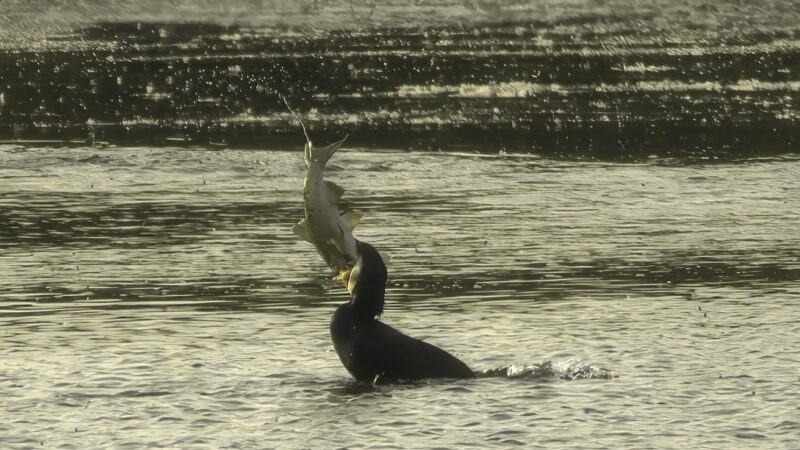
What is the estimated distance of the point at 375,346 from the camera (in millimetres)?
9656

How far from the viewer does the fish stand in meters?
9.10

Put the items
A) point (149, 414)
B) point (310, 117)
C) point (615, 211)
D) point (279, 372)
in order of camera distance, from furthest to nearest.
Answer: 1. point (310, 117)
2. point (615, 211)
3. point (279, 372)
4. point (149, 414)

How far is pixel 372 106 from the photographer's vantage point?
82.0ft

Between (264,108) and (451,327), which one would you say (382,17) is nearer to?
(264,108)

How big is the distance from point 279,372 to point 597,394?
5.53 feet

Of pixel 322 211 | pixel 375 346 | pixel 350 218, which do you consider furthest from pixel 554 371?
pixel 322 211

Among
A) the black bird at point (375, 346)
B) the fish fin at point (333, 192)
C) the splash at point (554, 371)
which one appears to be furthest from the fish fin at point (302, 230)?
the splash at point (554, 371)

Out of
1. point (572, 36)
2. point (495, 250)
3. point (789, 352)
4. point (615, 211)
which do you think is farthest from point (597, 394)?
point (572, 36)

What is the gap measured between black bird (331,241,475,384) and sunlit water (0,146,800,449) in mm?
112

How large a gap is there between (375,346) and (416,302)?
7.94ft

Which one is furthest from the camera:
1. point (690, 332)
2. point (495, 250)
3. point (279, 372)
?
point (495, 250)

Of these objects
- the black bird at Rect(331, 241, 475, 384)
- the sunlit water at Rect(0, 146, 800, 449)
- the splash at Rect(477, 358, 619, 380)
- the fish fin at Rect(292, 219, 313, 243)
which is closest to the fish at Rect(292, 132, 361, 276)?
the fish fin at Rect(292, 219, 313, 243)

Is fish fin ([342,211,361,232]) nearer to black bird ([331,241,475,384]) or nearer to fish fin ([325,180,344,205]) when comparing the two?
fish fin ([325,180,344,205])

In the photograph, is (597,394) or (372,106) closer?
(597,394)
